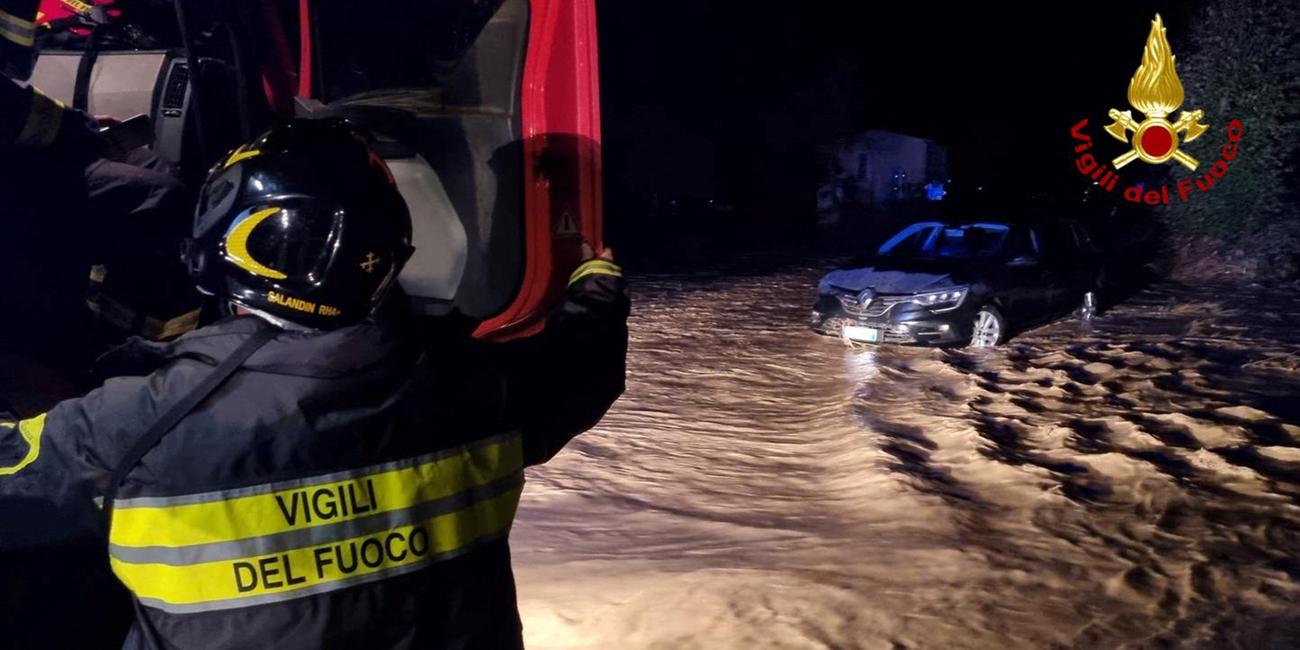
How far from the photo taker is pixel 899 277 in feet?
35.1

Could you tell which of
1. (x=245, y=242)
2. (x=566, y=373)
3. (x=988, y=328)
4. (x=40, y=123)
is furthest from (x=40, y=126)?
(x=988, y=328)

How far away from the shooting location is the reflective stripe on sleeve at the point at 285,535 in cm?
160

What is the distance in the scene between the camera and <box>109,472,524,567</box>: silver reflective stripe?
63.2 inches

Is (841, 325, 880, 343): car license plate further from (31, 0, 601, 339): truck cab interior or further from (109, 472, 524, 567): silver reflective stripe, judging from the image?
(109, 472, 524, 567): silver reflective stripe

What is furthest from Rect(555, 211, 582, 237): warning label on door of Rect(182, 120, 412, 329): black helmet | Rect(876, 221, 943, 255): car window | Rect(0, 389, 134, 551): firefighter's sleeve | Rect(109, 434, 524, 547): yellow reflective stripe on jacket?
Rect(876, 221, 943, 255): car window

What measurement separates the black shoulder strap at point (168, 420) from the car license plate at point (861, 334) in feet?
30.7

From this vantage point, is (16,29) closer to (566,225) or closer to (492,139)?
(492,139)

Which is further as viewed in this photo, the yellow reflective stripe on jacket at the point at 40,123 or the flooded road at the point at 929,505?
the flooded road at the point at 929,505

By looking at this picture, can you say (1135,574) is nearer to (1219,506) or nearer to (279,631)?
(1219,506)

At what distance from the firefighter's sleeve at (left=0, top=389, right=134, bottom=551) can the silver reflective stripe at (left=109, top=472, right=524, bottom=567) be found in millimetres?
98

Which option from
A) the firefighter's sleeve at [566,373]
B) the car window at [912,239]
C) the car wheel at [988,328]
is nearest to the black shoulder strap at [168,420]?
the firefighter's sleeve at [566,373]

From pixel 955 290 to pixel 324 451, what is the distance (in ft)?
31.3

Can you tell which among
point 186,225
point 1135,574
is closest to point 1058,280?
point 1135,574

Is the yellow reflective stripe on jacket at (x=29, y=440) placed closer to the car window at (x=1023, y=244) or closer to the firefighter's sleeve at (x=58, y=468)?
the firefighter's sleeve at (x=58, y=468)
